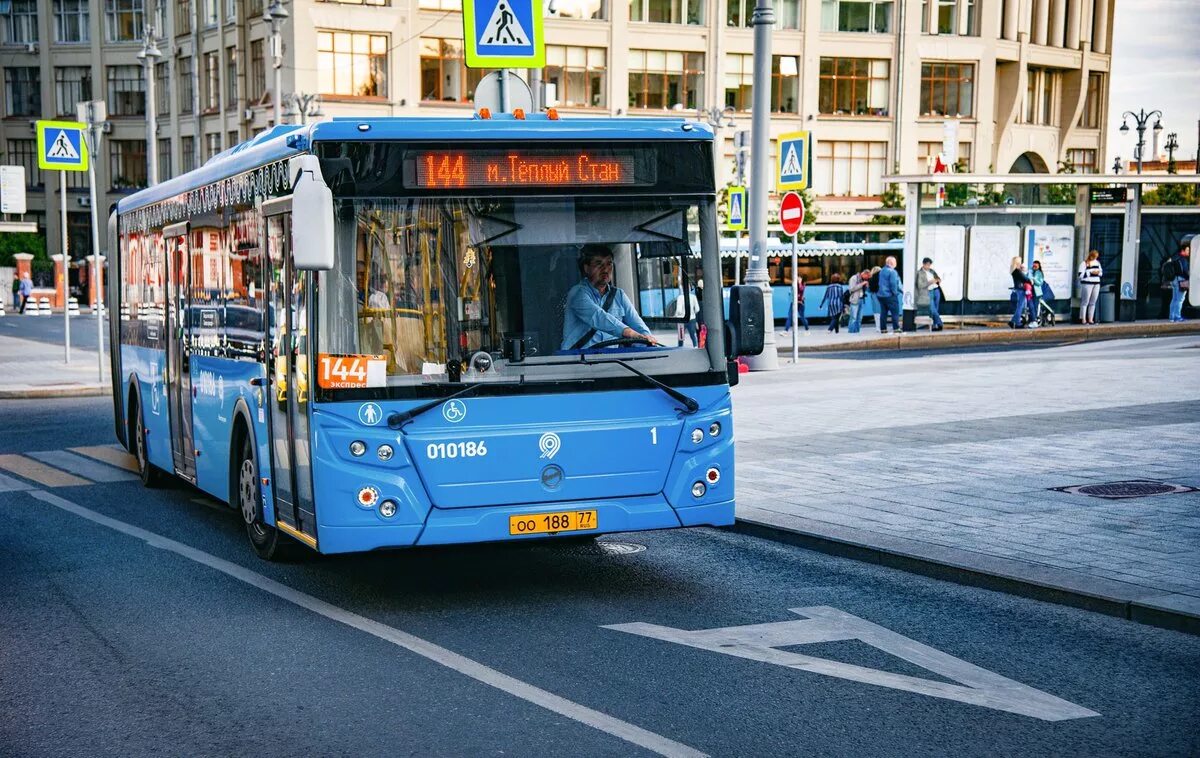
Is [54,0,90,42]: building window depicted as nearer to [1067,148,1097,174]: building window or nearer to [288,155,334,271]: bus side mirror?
[1067,148,1097,174]: building window

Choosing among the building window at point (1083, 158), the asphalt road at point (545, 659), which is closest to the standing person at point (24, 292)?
the building window at point (1083, 158)

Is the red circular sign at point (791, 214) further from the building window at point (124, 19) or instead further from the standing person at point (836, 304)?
the building window at point (124, 19)

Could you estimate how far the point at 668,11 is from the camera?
6562cm

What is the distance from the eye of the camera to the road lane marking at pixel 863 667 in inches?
237

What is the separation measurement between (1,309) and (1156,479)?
5208cm

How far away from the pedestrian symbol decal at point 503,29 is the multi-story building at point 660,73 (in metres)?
46.0

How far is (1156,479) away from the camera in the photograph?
37.0 feet

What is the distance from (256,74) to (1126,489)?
57303mm

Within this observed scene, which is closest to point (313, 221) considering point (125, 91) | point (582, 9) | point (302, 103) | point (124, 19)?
point (302, 103)

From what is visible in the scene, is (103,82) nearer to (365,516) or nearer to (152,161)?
(152,161)

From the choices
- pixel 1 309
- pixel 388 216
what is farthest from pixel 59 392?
pixel 1 309

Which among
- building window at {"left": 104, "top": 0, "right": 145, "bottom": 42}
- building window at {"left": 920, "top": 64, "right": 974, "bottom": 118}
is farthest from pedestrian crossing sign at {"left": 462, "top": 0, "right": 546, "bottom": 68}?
building window at {"left": 104, "top": 0, "right": 145, "bottom": 42}

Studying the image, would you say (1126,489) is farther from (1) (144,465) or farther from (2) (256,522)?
(1) (144,465)

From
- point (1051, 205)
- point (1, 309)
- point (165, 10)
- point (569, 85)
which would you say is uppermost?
point (165, 10)
